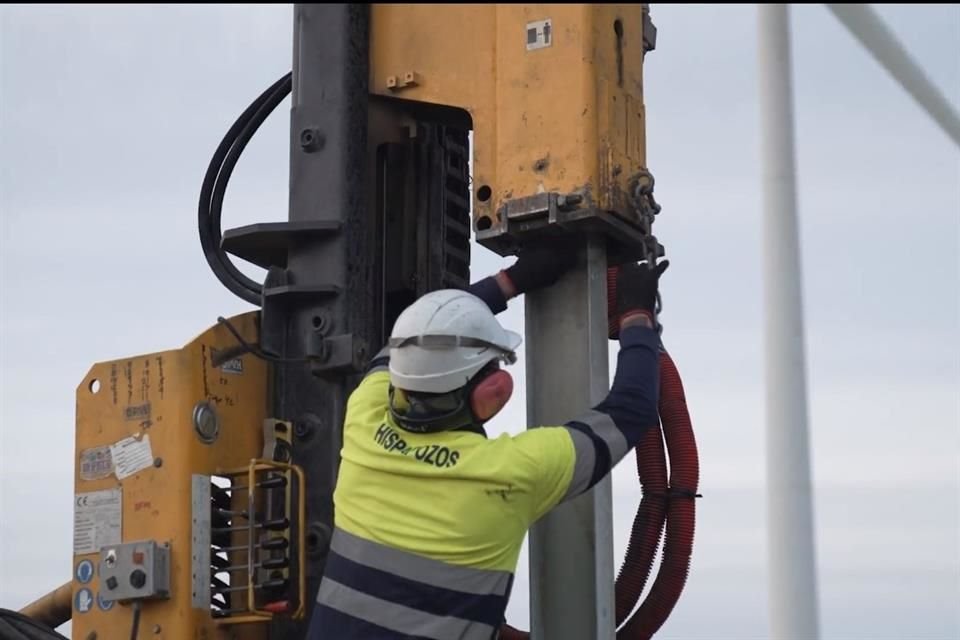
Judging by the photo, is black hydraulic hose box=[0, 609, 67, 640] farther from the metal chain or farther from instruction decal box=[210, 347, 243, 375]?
the metal chain

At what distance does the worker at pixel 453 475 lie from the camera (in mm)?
3889

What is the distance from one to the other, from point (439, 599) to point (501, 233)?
3.30 ft

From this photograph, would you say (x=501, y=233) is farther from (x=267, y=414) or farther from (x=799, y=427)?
(x=799, y=427)

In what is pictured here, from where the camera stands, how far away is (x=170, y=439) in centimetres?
454

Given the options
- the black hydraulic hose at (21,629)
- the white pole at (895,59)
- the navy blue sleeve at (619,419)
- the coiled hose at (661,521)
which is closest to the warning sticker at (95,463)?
the black hydraulic hose at (21,629)

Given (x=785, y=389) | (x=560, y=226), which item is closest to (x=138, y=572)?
(x=560, y=226)

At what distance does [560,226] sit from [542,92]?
Answer: 0.38 metres

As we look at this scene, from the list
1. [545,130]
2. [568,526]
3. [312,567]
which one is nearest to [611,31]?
[545,130]

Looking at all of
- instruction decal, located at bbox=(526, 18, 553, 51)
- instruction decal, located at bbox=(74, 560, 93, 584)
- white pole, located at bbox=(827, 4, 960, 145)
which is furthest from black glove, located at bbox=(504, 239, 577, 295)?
white pole, located at bbox=(827, 4, 960, 145)

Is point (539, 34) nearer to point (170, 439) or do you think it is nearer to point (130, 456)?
point (170, 439)

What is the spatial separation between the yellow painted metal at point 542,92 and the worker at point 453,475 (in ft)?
1.40

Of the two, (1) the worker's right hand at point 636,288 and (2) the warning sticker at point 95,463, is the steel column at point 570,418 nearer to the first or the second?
(1) the worker's right hand at point 636,288

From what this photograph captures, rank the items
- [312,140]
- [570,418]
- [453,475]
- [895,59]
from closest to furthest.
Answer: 1. [895,59]
2. [453,475]
3. [570,418]
4. [312,140]

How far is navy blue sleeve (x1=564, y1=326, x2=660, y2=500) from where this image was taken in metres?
3.90
